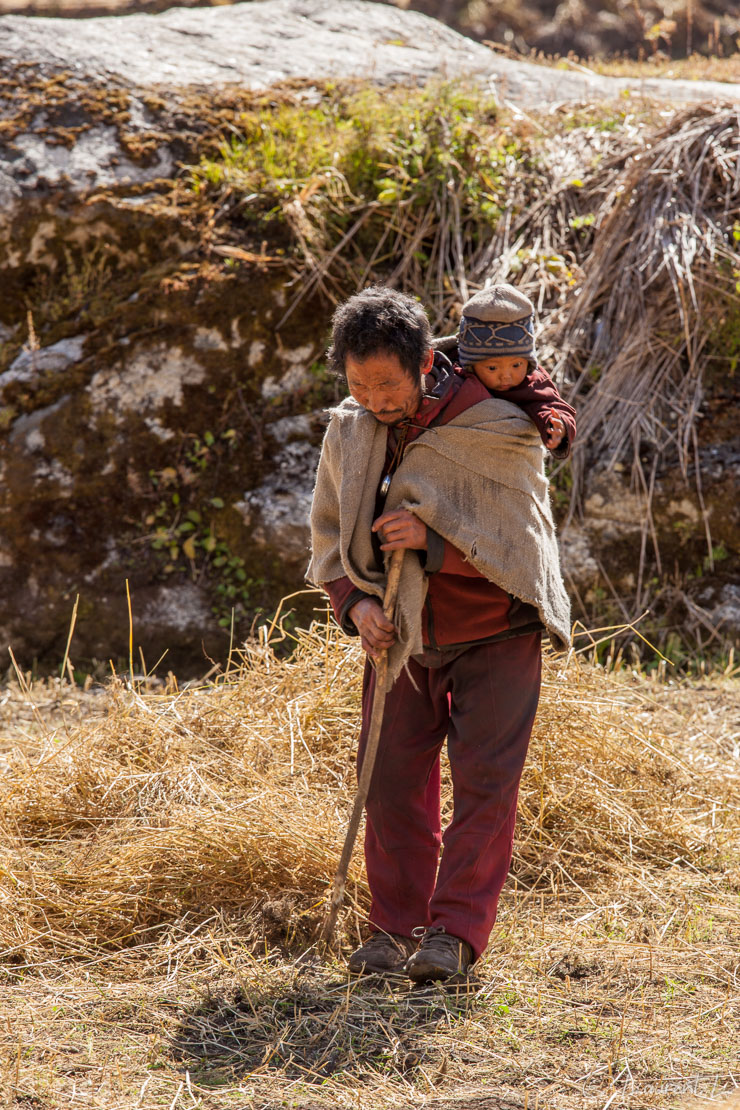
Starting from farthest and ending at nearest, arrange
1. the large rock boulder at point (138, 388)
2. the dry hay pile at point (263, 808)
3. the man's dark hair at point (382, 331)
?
the large rock boulder at point (138, 388), the dry hay pile at point (263, 808), the man's dark hair at point (382, 331)

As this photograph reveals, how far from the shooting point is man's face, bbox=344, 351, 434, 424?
234 cm

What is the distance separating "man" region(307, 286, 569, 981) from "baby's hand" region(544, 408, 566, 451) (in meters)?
0.04

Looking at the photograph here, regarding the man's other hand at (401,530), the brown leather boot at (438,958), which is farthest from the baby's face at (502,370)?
the brown leather boot at (438,958)

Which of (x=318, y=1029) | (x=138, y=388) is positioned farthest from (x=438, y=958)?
(x=138, y=388)

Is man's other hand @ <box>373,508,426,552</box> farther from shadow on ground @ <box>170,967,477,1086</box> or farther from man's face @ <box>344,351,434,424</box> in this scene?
shadow on ground @ <box>170,967,477,1086</box>

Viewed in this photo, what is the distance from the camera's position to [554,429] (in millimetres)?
2471

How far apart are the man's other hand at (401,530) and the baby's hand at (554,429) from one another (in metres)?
0.35

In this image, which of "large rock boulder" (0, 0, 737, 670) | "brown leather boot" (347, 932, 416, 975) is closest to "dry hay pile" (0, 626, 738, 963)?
"brown leather boot" (347, 932, 416, 975)

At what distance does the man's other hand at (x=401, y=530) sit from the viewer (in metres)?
2.44

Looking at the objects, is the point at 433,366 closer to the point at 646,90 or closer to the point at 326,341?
the point at 326,341

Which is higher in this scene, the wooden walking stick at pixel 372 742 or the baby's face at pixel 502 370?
the baby's face at pixel 502 370

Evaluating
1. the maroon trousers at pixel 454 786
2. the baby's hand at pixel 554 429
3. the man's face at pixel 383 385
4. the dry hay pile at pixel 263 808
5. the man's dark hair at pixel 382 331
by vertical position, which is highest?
the man's dark hair at pixel 382 331

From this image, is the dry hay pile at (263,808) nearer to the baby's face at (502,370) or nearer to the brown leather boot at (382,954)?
the brown leather boot at (382,954)

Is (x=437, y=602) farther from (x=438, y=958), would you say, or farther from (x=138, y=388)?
(x=138, y=388)
